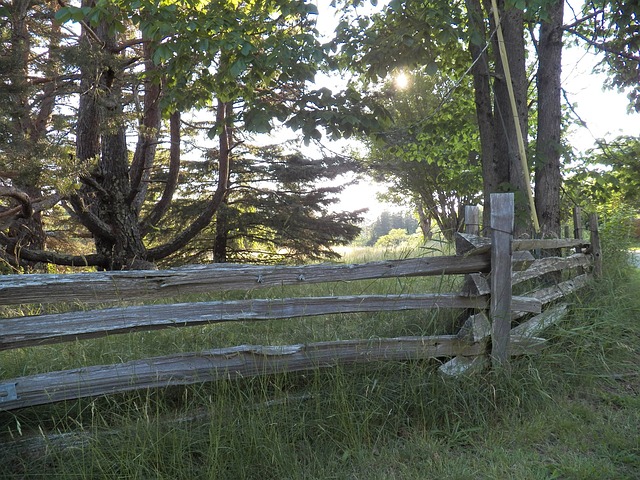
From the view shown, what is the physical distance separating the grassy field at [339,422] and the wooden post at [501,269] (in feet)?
A: 0.96

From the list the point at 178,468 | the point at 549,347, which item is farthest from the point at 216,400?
the point at 549,347

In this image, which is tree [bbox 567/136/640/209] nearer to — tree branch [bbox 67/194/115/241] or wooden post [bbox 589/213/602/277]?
wooden post [bbox 589/213/602/277]

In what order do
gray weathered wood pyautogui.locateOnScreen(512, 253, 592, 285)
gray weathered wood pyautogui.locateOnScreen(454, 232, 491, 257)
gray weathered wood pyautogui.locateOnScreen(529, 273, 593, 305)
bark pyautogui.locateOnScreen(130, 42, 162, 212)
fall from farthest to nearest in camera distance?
bark pyautogui.locateOnScreen(130, 42, 162, 212) < gray weathered wood pyautogui.locateOnScreen(529, 273, 593, 305) < gray weathered wood pyautogui.locateOnScreen(512, 253, 592, 285) < gray weathered wood pyautogui.locateOnScreen(454, 232, 491, 257)

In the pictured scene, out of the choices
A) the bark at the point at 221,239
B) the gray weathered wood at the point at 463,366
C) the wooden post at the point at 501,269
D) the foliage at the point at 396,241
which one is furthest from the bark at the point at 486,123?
the bark at the point at 221,239

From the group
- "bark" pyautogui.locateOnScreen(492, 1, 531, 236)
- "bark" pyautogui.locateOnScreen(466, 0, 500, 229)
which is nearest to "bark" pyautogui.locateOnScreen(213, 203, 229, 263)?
"bark" pyautogui.locateOnScreen(466, 0, 500, 229)

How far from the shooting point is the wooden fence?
2758 mm

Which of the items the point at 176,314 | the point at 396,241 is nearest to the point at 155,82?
the point at 396,241

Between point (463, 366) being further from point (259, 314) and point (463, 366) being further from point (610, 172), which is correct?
point (610, 172)

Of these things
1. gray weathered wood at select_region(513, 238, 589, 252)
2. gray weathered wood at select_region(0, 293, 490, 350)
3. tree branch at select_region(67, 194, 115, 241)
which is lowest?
gray weathered wood at select_region(0, 293, 490, 350)

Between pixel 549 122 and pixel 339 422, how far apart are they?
5.68 meters

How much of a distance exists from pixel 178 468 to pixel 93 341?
1.60 metres

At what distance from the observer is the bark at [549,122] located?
21.9ft

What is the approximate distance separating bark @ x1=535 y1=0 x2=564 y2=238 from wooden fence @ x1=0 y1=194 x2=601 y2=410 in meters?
2.47

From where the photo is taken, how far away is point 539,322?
441cm
